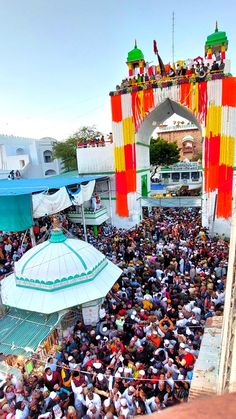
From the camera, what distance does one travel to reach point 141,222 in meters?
19.9

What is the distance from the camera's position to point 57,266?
8.64 metres

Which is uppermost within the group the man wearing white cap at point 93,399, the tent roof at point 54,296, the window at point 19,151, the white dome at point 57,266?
the window at point 19,151

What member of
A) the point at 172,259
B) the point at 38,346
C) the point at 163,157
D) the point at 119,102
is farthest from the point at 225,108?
the point at 163,157

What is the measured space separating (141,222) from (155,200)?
1956 millimetres

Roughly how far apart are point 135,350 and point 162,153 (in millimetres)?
32879

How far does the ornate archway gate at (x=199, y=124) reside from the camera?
16469 mm

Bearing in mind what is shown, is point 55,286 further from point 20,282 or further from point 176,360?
point 176,360

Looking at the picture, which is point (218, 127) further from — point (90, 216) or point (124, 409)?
point (124, 409)

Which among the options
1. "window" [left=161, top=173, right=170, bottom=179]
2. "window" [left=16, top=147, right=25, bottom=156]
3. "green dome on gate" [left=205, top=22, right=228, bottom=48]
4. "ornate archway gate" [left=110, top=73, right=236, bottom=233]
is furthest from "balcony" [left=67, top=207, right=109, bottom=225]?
"window" [left=16, top=147, right=25, bottom=156]

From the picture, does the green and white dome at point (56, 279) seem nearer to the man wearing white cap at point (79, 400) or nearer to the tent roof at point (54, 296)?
the tent roof at point (54, 296)

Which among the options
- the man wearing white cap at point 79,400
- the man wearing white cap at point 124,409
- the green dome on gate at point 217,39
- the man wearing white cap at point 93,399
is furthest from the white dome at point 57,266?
the green dome on gate at point 217,39

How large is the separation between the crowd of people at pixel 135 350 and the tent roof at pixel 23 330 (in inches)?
25.5

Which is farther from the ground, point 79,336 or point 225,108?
point 225,108

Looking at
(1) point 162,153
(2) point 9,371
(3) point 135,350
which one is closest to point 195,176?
(1) point 162,153
